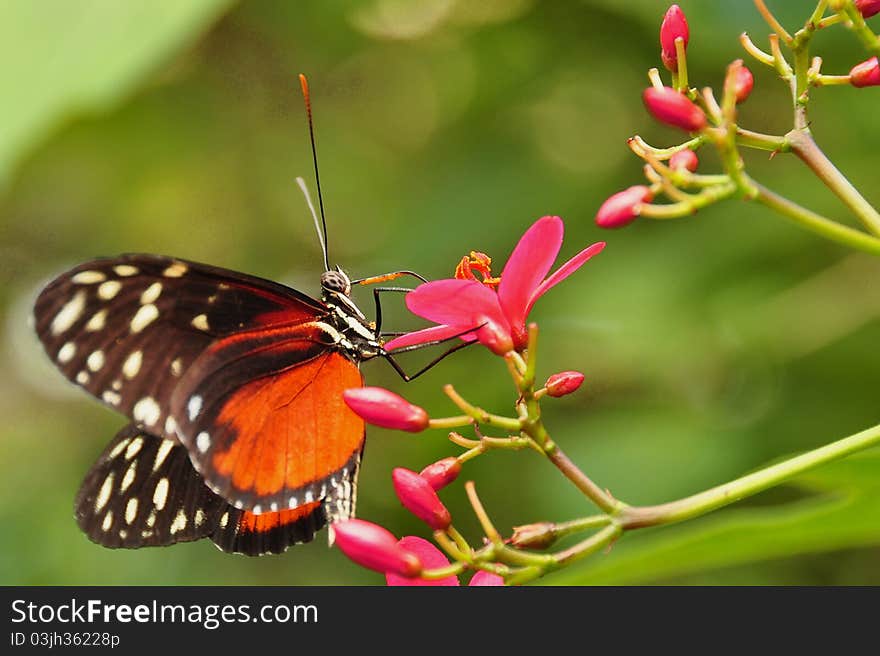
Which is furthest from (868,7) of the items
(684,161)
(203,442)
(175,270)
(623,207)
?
(203,442)

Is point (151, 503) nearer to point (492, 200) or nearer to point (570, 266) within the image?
point (570, 266)

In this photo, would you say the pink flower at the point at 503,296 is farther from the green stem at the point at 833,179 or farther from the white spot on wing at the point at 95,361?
the white spot on wing at the point at 95,361

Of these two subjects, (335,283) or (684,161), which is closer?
(684,161)

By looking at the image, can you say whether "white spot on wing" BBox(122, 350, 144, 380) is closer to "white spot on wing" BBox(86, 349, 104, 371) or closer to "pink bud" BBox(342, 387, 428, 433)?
"white spot on wing" BBox(86, 349, 104, 371)

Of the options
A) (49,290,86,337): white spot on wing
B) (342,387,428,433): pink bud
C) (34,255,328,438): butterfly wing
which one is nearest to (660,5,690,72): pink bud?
(342,387,428,433): pink bud

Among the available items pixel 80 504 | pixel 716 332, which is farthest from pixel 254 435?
pixel 716 332
